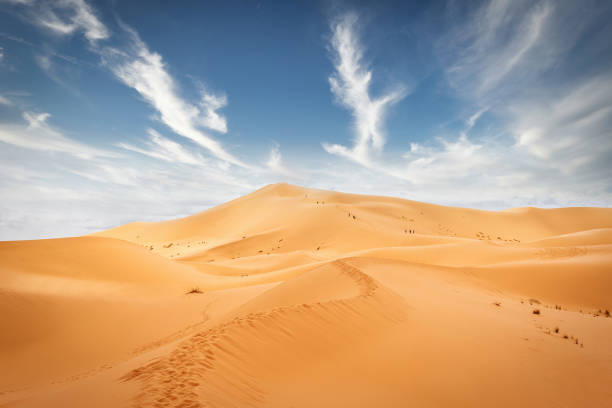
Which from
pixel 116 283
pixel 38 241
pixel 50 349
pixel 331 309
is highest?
pixel 38 241

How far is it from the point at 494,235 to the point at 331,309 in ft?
152

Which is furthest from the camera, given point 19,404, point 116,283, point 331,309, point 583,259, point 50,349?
point 583,259

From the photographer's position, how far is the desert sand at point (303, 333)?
12.1ft

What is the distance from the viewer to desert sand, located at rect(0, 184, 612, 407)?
3.68m

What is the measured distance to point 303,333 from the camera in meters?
5.10

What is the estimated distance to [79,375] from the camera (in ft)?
18.2

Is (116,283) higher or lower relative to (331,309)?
lower

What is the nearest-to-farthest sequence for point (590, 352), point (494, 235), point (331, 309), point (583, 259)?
point (590, 352)
point (331, 309)
point (583, 259)
point (494, 235)

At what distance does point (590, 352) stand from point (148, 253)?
17401mm

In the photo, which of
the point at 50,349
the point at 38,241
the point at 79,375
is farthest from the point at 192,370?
the point at 38,241

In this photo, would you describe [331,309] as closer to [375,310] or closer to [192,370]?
[375,310]

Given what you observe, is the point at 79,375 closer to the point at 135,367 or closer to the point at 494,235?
the point at 135,367

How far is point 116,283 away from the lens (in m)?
11.4

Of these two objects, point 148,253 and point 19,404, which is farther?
point 148,253
